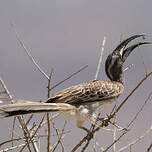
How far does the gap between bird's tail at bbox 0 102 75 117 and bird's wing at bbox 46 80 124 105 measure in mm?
180

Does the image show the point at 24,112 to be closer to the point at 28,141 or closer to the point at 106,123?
the point at 28,141

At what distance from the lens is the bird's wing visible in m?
3.43

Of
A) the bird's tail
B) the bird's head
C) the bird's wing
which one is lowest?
the bird's tail

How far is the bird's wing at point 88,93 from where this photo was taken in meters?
3.43

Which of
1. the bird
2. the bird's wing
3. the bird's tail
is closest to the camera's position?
the bird's tail

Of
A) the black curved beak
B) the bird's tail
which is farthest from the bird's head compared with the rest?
the bird's tail

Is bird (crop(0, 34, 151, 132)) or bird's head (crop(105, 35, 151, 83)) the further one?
bird's head (crop(105, 35, 151, 83))

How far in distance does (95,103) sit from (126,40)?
3.24 ft

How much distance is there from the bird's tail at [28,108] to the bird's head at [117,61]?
1.17 metres

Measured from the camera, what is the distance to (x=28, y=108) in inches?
108

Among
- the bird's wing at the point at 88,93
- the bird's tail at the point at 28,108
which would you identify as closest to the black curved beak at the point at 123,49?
the bird's wing at the point at 88,93

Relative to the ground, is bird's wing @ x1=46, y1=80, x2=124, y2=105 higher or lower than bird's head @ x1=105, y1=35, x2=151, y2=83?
lower

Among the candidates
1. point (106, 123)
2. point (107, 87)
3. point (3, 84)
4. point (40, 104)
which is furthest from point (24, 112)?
point (107, 87)

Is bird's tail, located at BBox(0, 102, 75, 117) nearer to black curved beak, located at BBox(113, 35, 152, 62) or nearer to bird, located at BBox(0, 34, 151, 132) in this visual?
bird, located at BBox(0, 34, 151, 132)
